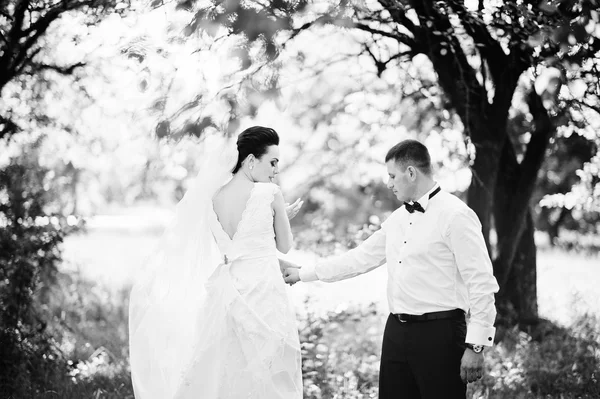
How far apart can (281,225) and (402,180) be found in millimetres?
942

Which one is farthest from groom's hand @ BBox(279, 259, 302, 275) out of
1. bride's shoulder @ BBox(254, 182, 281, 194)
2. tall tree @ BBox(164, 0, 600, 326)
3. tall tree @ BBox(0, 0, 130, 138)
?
tall tree @ BBox(0, 0, 130, 138)

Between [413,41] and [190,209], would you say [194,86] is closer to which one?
[190,209]

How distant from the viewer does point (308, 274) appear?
4699 millimetres

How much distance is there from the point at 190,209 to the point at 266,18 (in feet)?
4.96

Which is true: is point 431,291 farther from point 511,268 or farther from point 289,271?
point 511,268

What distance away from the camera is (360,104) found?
9.61 m

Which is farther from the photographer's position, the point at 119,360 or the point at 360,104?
the point at 360,104

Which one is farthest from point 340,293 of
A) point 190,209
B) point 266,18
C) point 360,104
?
point 266,18

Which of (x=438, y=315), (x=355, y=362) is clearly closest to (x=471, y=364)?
(x=438, y=315)

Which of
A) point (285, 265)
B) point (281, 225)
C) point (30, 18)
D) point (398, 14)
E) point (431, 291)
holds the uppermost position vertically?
point (398, 14)

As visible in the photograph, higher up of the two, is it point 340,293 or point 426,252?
point 340,293

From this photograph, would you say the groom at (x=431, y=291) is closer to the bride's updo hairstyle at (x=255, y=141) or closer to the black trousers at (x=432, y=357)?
the black trousers at (x=432, y=357)

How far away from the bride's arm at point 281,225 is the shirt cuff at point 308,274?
239mm

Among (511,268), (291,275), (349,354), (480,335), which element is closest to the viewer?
(480,335)
